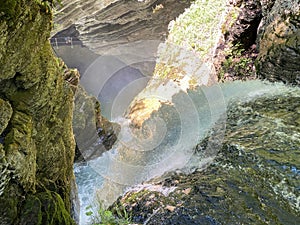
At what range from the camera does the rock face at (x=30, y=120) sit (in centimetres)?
235

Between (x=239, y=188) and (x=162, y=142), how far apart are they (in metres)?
3.19

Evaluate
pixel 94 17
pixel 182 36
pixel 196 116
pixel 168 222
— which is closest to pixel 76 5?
pixel 94 17

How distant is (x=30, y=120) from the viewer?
2852 mm

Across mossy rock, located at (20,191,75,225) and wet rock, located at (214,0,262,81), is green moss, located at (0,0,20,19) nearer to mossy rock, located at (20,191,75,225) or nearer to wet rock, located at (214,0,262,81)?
mossy rock, located at (20,191,75,225)

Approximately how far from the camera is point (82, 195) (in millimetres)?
5773

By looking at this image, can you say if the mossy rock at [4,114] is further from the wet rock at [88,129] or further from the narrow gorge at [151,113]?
the wet rock at [88,129]

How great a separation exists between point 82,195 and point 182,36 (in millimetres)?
7240

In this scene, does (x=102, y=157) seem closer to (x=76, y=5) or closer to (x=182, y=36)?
(x=182, y=36)

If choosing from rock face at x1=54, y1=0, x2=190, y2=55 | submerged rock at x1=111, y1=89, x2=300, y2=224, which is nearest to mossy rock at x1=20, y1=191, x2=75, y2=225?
submerged rock at x1=111, y1=89, x2=300, y2=224

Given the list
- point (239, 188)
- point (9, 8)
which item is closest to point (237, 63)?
point (239, 188)

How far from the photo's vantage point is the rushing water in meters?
5.23

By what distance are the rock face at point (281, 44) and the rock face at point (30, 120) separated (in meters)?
4.82

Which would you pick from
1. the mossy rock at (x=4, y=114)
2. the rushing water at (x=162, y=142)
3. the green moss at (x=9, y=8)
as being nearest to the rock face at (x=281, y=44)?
the rushing water at (x=162, y=142)

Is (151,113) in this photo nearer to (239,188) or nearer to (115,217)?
(115,217)
